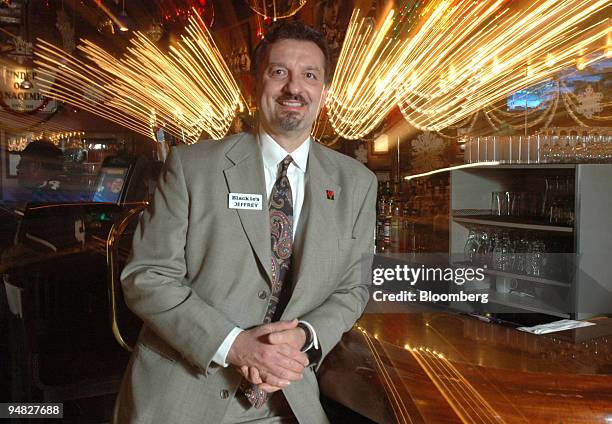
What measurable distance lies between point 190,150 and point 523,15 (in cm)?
364

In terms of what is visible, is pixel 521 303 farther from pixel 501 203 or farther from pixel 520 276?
pixel 501 203

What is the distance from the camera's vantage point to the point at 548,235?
346 centimetres

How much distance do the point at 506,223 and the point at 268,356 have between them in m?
2.49

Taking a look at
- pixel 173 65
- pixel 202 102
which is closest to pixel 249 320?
pixel 173 65

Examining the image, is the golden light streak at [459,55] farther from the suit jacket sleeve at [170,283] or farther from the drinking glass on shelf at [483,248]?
the suit jacket sleeve at [170,283]

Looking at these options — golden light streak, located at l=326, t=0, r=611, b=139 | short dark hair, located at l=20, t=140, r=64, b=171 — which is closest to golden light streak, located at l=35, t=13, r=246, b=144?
short dark hair, located at l=20, t=140, r=64, b=171

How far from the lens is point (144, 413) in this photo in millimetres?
1489

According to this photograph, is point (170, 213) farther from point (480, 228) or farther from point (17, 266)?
point (480, 228)

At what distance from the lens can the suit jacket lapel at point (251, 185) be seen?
153cm

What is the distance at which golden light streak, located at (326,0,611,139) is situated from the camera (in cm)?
418

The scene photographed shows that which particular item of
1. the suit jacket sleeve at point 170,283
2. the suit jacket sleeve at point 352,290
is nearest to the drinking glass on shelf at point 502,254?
the suit jacket sleeve at point 352,290

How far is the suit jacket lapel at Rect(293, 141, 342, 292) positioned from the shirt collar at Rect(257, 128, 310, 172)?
0.10ft

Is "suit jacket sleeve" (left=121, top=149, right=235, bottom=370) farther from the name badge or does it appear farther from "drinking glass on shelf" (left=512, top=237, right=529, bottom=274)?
"drinking glass on shelf" (left=512, top=237, right=529, bottom=274)

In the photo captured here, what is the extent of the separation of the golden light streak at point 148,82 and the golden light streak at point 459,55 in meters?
1.64
